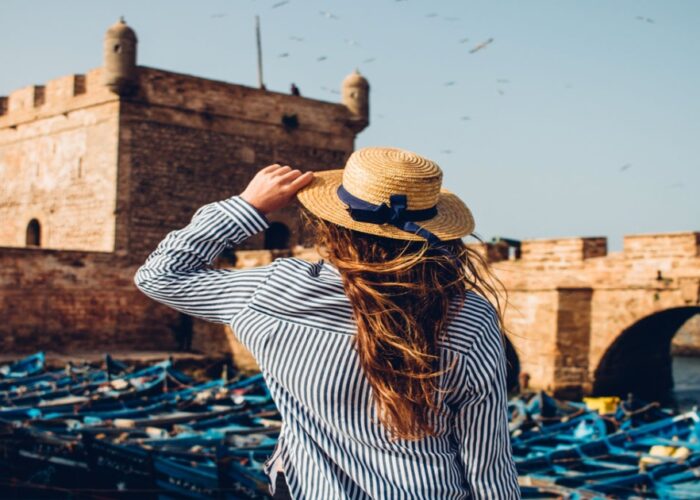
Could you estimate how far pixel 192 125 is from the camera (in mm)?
22078

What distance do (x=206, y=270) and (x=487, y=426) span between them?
68 centimetres

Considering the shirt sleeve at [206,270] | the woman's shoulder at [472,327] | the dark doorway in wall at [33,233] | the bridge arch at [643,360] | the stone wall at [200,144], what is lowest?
the bridge arch at [643,360]

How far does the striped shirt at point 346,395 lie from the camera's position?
1.69 m

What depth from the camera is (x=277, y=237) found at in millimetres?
24234

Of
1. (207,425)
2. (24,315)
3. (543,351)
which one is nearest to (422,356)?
(207,425)

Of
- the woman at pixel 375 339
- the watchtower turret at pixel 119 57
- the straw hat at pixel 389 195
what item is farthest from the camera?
the watchtower turret at pixel 119 57

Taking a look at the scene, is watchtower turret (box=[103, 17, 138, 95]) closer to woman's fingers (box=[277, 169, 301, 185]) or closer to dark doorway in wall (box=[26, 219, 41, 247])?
dark doorway in wall (box=[26, 219, 41, 247])

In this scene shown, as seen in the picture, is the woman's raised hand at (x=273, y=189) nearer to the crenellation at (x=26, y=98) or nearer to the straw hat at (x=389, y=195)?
the straw hat at (x=389, y=195)

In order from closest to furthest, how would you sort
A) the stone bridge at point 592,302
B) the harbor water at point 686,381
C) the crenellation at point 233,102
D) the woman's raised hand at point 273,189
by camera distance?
the woman's raised hand at point 273,189 < the stone bridge at point 592,302 < the harbor water at point 686,381 < the crenellation at point 233,102

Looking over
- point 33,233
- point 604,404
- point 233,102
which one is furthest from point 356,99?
point 604,404

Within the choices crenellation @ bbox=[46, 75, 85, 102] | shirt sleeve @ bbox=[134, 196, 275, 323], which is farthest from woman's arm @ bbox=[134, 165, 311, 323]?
crenellation @ bbox=[46, 75, 85, 102]

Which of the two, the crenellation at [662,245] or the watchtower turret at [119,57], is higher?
the watchtower turret at [119,57]

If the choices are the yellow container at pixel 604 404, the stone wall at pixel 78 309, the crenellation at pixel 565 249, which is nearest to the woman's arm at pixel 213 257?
the yellow container at pixel 604 404

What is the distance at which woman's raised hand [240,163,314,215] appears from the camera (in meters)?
1.94
